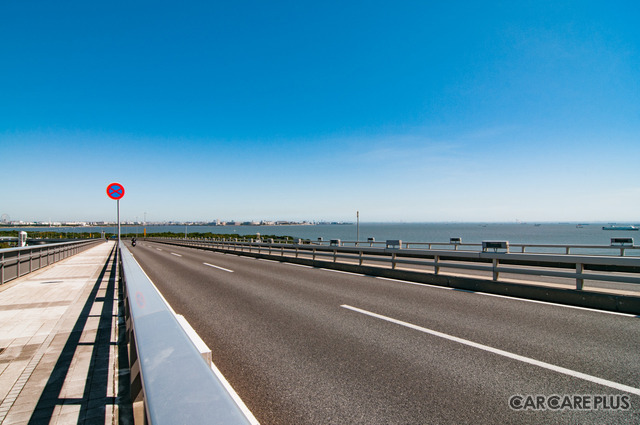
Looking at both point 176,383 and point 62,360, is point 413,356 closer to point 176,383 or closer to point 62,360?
point 176,383

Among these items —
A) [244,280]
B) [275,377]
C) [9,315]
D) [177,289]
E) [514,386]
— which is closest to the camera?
[514,386]

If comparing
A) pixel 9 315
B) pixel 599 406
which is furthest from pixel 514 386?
pixel 9 315

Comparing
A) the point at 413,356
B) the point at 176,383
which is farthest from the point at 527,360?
A: the point at 176,383

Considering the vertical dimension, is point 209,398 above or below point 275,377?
above

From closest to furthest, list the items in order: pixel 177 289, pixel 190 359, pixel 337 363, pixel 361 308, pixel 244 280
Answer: pixel 190 359 < pixel 337 363 < pixel 361 308 < pixel 177 289 < pixel 244 280

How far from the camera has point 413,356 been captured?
4996 mm

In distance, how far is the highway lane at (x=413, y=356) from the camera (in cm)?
361

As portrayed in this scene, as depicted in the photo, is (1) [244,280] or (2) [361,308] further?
(1) [244,280]

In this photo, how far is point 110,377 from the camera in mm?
4309

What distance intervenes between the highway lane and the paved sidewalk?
1.38 metres

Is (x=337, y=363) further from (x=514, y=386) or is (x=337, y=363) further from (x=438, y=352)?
(x=514, y=386)

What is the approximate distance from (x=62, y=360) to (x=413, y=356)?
508cm

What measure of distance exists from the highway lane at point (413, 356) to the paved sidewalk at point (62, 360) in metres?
1.38

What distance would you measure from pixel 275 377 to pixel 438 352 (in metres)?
2.48
